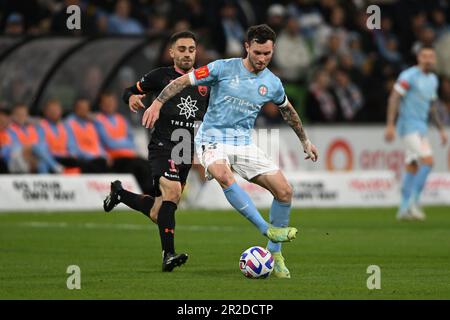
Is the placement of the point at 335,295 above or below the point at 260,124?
below

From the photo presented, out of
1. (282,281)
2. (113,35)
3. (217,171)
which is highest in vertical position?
(113,35)

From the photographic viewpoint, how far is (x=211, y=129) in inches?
437

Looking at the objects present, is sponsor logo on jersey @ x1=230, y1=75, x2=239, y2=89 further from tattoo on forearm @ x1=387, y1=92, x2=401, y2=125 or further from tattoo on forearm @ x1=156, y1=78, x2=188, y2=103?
tattoo on forearm @ x1=387, y1=92, x2=401, y2=125

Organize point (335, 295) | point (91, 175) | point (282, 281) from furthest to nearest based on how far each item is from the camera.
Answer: point (91, 175) → point (282, 281) → point (335, 295)

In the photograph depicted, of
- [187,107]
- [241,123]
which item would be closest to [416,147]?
[187,107]

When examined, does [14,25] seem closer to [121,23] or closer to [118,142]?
[121,23]

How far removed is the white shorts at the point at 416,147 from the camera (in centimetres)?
1858

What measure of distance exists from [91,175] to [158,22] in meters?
5.61

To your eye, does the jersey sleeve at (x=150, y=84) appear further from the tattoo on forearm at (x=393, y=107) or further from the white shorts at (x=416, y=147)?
the white shorts at (x=416, y=147)

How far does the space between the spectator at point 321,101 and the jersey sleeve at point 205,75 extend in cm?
1338

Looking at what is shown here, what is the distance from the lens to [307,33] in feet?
87.2
